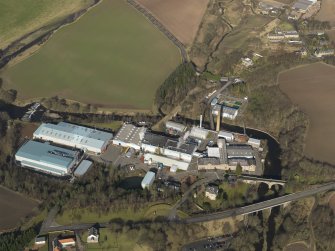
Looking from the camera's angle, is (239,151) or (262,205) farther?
(239,151)

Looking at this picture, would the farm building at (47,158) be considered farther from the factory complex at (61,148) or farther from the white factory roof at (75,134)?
the white factory roof at (75,134)

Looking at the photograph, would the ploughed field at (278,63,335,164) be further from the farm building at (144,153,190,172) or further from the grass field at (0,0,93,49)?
the grass field at (0,0,93,49)

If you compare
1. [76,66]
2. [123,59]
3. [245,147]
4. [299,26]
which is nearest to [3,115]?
[76,66]

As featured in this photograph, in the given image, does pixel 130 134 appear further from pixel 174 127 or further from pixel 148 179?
pixel 148 179

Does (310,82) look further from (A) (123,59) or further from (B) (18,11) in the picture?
(B) (18,11)

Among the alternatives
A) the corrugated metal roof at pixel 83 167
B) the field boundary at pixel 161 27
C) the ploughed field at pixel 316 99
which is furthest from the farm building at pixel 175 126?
the field boundary at pixel 161 27

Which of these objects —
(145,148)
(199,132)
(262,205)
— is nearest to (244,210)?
(262,205)
